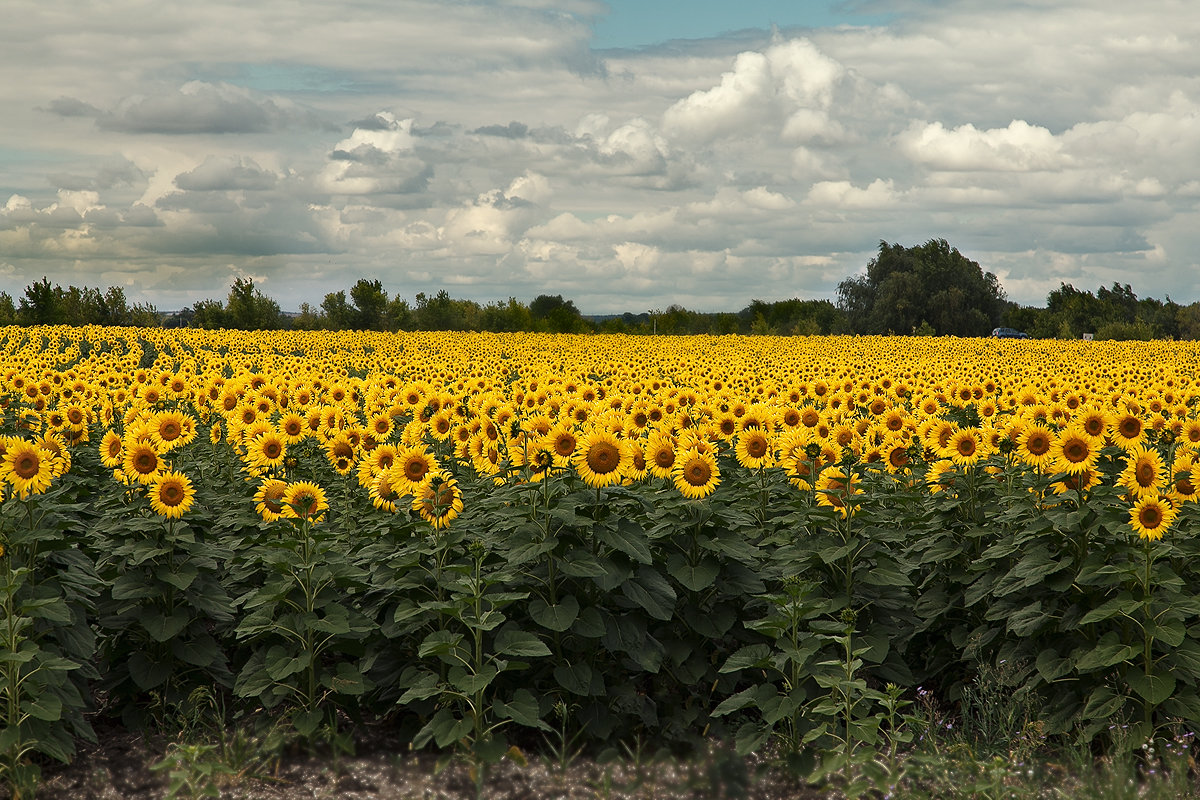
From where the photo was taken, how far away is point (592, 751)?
6.66 m

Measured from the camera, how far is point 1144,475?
281 inches

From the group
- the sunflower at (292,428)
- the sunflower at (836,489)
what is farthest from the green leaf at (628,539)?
the sunflower at (292,428)

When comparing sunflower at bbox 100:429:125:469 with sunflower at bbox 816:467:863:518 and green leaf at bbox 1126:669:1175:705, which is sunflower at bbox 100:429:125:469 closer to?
sunflower at bbox 816:467:863:518

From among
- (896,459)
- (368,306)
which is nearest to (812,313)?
(368,306)

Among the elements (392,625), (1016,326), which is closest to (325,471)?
(392,625)

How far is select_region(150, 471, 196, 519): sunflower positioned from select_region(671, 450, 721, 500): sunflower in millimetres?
3355

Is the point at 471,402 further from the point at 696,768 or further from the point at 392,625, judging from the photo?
the point at 696,768

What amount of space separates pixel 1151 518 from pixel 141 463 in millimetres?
6855

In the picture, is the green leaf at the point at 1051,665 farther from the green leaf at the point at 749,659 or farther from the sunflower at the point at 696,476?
the sunflower at the point at 696,476

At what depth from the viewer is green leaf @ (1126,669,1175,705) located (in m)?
6.54

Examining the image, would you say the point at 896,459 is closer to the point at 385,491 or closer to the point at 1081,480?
Result: the point at 1081,480

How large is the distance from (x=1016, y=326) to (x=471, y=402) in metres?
123

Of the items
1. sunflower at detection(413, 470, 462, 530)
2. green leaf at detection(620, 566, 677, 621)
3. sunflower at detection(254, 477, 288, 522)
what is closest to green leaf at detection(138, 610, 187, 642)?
sunflower at detection(254, 477, 288, 522)

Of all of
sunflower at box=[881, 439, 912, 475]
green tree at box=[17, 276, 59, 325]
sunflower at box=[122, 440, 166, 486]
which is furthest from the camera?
green tree at box=[17, 276, 59, 325]
